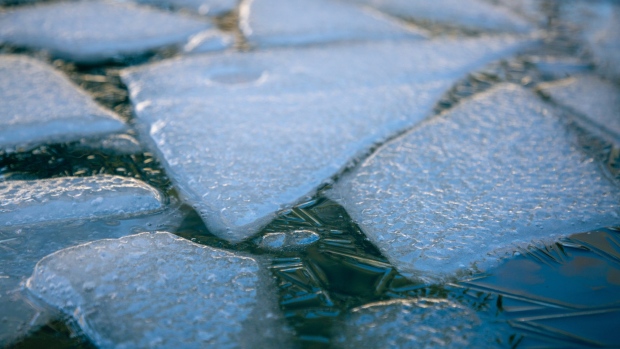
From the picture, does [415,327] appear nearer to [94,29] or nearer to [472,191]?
[472,191]

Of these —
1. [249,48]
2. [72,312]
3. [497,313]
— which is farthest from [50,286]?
[249,48]

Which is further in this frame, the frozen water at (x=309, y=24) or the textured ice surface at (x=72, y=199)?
the frozen water at (x=309, y=24)

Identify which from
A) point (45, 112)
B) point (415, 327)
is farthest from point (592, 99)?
point (45, 112)

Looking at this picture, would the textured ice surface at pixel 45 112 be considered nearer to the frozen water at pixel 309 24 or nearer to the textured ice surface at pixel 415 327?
the frozen water at pixel 309 24

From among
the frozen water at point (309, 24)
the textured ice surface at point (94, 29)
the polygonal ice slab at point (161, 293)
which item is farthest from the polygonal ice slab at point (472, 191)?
the textured ice surface at point (94, 29)

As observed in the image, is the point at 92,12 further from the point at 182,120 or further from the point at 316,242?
the point at 316,242

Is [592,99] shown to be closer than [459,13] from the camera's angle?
Yes
